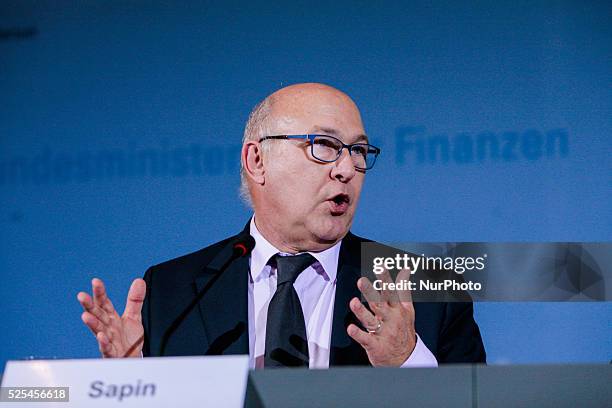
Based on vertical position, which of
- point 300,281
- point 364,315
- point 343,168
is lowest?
point 364,315

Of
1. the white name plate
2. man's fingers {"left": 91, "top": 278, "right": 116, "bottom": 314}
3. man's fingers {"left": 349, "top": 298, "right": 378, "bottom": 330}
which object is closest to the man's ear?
man's fingers {"left": 349, "top": 298, "right": 378, "bottom": 330}

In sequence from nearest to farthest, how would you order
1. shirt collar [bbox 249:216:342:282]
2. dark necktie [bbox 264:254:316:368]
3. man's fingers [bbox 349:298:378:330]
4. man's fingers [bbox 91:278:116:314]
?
1. man's fingers [bbox 91:278:116:314]
2. man's fingers [bbox 349:298:378:330]
3. dark necktie [bbox 264:254:316:368]
4. shirt collar [bbox 249:216:342:282]

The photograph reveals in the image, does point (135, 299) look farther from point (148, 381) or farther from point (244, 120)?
point (148, 381)

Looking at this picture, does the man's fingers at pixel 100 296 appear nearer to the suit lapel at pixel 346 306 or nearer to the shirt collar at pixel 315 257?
the shirt collar at pixel 315 257

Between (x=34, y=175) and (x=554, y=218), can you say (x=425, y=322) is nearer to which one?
(x=554, y=218)

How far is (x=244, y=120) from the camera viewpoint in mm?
3152

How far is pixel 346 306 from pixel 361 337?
0.83ft

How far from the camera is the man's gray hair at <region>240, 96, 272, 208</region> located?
3029 millimetres

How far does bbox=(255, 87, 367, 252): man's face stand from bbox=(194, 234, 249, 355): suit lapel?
190 millimetres

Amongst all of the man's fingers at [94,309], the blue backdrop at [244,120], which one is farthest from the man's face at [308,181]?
the man's fingers at [94,309]

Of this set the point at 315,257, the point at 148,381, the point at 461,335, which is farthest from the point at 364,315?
the point at 148,381

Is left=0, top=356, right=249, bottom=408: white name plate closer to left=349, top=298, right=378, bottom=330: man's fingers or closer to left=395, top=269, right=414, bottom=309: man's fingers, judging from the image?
left=349, top=298, right=378, bottom=330: man's fingers

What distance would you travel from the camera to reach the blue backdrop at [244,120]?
9.74 ft

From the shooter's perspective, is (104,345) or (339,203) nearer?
(104,345)
